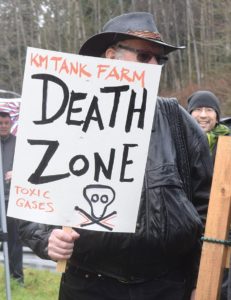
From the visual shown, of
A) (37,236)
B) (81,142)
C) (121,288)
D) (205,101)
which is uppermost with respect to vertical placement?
(205,101)

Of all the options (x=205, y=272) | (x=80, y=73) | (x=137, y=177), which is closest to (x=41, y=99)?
(x=80, y=73)

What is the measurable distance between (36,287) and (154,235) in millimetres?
4959

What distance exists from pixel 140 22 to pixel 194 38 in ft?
90.1

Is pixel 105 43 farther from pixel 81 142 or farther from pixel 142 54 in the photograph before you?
pixel 81 142

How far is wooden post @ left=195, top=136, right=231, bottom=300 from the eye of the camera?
2410 mm

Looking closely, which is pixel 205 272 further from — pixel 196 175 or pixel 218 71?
pixel 218 71

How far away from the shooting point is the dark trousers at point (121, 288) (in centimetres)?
259

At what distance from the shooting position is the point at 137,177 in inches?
96.4

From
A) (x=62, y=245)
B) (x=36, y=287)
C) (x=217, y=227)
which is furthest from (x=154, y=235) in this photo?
(x=36, y=287)

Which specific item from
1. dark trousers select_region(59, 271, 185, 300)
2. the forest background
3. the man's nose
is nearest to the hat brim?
dark trousers select_region(59, 271, 185, 300)

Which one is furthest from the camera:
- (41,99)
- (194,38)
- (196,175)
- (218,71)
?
(194,38)

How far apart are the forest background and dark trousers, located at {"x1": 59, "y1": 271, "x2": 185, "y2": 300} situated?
80.7 ft

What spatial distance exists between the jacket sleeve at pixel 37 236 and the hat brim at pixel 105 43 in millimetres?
765

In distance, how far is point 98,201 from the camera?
95.7 inches
